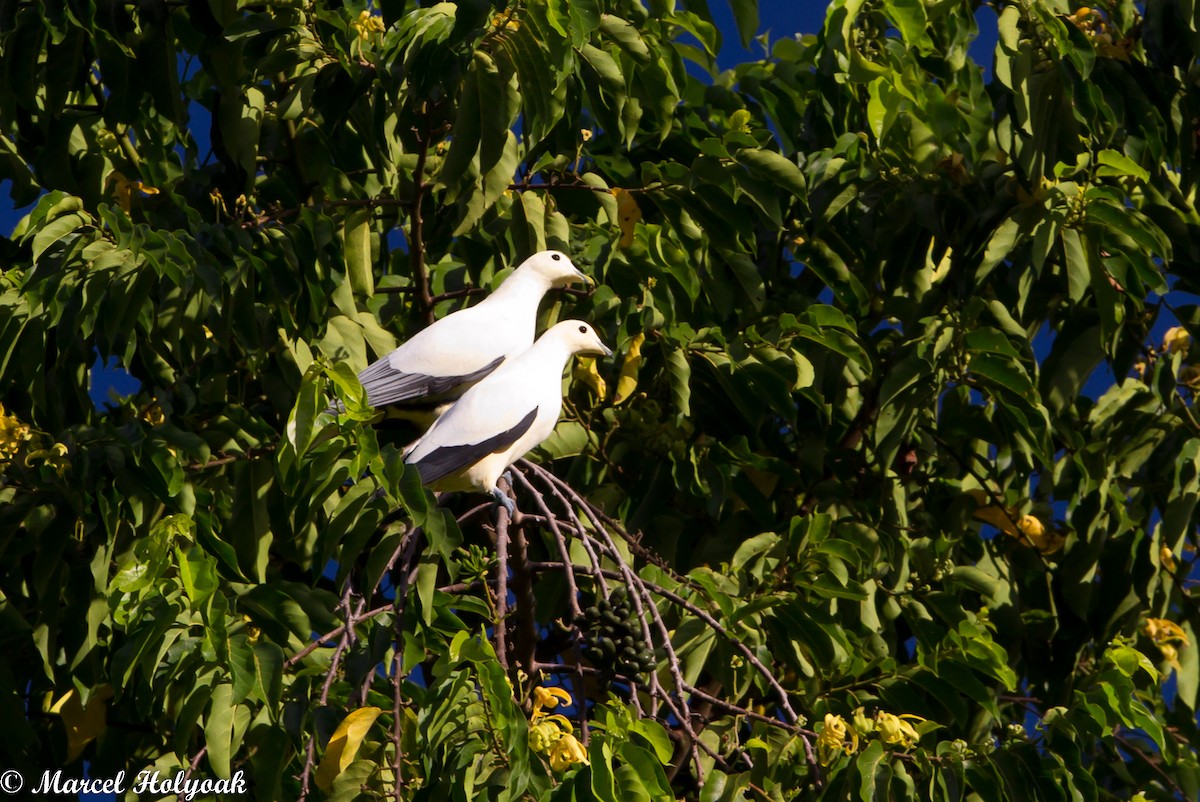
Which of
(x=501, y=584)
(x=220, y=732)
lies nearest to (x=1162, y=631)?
(x=501, y=584)

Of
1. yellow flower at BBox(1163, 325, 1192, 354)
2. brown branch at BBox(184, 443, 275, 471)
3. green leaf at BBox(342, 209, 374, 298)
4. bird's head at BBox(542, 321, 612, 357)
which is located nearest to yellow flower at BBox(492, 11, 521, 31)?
bird's head at BBox(542, 321, 612, 357)

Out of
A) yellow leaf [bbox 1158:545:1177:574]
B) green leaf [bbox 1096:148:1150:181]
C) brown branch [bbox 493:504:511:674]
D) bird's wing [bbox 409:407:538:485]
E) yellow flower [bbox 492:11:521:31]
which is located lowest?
yellow leaf [bbox 1158:545:1177:574]

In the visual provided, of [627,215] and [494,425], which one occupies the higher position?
[627,215]

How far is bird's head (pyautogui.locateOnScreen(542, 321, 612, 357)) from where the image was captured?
3088 millimetres

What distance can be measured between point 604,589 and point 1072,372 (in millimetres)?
1711

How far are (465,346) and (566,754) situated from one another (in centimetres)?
97

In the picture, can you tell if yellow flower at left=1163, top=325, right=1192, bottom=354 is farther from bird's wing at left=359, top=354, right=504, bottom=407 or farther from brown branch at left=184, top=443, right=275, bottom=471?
brown branch at left=184, top=443, right=275, bottom=471

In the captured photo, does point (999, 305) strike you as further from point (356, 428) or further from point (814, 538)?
point (356, 428)

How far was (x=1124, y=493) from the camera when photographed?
4121 mm

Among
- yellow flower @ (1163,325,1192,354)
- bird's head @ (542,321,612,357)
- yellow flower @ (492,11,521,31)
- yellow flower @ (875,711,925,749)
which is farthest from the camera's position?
yellow flower @ (1163,325,1192,354)

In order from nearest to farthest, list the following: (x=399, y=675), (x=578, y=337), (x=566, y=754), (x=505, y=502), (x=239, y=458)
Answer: (x=566, y=754)
(x=399, y=675)
(x=505, y=502)
(x=578, y=337)
(x=239, y=458)

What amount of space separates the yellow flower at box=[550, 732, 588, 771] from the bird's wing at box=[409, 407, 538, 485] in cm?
65

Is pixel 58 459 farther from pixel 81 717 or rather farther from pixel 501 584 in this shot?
pixel 501 584

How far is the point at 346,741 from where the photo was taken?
7.75 feet
